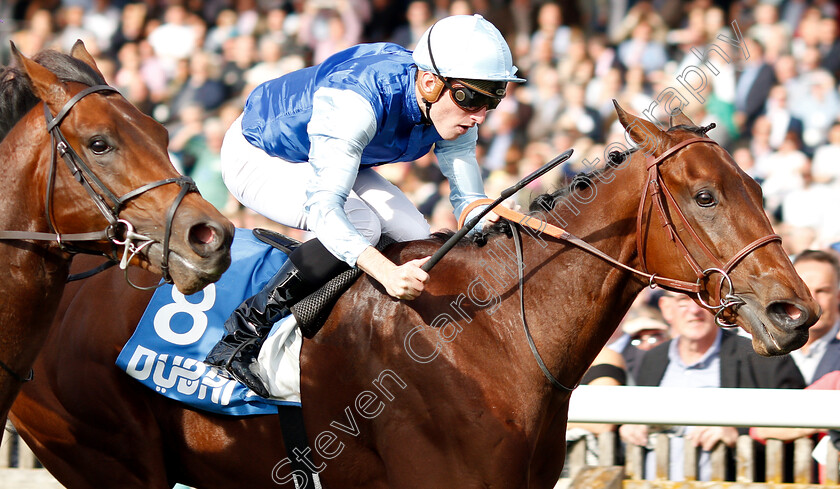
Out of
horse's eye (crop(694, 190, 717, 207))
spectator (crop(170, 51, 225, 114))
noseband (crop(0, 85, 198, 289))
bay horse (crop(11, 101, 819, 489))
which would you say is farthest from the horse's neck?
spectator (crop(170, 51, 225, 114))

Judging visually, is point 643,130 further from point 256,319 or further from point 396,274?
point 256,319

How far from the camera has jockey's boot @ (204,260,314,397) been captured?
3.50m

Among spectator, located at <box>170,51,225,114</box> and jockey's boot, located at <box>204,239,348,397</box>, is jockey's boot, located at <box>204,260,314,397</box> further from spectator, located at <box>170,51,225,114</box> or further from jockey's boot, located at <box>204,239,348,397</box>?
spectator, located at <box>170,51,225,114</box>

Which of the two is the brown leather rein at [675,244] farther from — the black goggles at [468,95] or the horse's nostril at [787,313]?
the black goggles at [468,95]

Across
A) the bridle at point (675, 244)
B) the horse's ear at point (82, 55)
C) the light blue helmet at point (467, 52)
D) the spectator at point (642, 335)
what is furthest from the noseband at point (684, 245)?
the spectator at point (642, 335)

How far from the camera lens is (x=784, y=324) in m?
3.09

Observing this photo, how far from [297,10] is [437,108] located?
8188mm

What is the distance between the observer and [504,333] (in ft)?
11.1

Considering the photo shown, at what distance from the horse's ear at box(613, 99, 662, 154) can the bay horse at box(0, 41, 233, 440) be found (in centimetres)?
138

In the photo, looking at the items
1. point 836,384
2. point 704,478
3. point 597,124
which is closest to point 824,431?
point 836,384

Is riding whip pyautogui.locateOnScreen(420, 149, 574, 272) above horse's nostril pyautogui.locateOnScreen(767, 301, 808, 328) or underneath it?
above

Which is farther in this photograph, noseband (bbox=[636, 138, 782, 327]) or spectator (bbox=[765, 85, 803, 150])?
spectator (bbox=[765, 85, 803, 150])

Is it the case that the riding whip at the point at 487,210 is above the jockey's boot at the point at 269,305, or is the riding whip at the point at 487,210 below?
above

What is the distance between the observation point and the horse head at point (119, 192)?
283 cm
